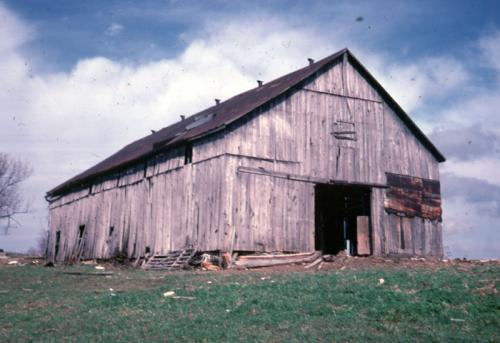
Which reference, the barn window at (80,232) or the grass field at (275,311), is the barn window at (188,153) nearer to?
the grass field at (275,311)

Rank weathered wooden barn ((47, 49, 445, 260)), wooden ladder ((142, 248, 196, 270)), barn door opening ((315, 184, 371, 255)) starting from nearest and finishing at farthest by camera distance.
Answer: weathered wooden barn ((47, 49, 445, 260))
wooden ladder ((142, 248, 196, 270))
barn door opening ((315, 184, 371, 255))

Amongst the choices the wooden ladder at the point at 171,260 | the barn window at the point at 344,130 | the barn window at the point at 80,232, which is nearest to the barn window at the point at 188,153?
the wooden ladder at the point at 171,260

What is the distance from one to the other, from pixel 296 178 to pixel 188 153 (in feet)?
15.5

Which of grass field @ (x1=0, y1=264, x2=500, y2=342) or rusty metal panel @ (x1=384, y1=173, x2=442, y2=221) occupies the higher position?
rusty metal panel @ (x1=384, y1=173, x2=442, y2=221)

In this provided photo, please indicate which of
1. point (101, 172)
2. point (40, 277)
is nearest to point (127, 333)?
point (40, 277)

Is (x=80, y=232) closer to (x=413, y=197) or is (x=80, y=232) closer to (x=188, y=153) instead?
(x=188, y=153)

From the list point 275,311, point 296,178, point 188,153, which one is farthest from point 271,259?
point 275,311

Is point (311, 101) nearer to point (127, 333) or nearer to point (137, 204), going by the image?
point (137, 204)

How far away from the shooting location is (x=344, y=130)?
23.6 metres

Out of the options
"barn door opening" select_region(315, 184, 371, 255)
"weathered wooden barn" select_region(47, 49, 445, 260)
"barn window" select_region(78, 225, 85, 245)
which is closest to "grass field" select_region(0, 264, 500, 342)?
"weathered wooden barn" select_region(47, 49, 445, 260)

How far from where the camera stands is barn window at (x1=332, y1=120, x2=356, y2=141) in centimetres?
A: 2344

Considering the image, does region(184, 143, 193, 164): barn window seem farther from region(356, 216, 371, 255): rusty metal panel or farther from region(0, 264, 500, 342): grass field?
region(0, 264, 500, 342): grass field

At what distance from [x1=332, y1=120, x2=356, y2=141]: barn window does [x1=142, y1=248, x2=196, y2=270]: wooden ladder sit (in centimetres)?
802

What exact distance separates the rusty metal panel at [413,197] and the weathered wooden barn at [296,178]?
0.16ft
